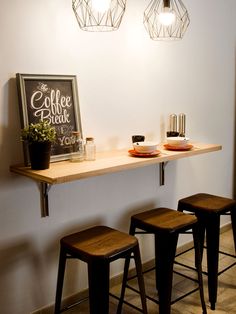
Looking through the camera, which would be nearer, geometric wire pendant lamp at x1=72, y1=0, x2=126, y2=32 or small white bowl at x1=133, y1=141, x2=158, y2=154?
geometric wire pendant lamp at x1=72, y1=0, x2=126, y2=32

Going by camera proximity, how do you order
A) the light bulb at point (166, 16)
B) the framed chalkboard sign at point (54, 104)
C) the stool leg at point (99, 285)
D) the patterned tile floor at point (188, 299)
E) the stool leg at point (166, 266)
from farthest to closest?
the patterned tile floor at point (188, 299) < the light bulb at point (166, 16) < the stool leg at point (166, 266) < the framed chalkboard sign at point (54, 104) < the stool leg at point (99, 285)

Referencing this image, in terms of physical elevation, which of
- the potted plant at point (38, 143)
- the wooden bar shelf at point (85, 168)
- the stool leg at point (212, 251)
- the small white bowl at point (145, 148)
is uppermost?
the potted plant at point (38, 143)

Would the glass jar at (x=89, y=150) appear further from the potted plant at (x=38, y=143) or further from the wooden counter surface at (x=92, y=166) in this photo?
the potted plant at (x=38, y=143)

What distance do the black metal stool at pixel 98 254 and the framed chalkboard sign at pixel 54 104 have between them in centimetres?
46

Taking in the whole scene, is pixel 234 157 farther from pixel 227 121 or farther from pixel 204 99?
pixel 204 99

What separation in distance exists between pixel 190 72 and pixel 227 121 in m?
0.72

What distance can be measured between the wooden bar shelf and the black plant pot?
0.03 meters

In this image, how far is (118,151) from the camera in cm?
242

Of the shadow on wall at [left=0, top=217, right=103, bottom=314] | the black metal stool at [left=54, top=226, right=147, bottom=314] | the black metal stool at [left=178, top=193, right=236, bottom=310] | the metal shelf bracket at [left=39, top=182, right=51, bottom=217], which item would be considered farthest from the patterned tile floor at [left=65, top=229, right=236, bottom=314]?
the metal shelf bracket at [left=39, top=182, right=51, bottom=217]

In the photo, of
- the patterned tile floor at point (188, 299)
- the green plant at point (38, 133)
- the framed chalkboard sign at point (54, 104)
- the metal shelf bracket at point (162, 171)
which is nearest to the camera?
the green plant at point (38, 133)

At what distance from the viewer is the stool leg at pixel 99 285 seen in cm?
174

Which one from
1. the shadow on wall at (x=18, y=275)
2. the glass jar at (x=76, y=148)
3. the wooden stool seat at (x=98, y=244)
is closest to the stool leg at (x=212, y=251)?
the wooden stool seat at (x=98, y=244)

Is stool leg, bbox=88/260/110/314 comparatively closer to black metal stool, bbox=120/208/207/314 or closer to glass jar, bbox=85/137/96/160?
black metal stool, bbox=120/208/207/314

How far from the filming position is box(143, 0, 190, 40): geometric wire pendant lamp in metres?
2.26
